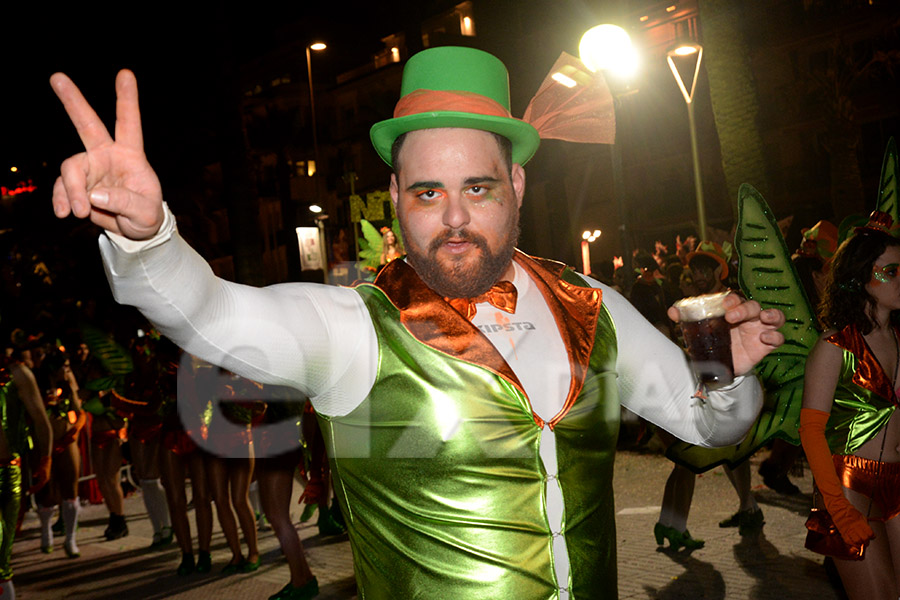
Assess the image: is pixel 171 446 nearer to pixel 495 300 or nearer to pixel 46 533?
pixel 46 533

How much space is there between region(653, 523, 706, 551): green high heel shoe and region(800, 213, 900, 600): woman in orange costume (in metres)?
2.87

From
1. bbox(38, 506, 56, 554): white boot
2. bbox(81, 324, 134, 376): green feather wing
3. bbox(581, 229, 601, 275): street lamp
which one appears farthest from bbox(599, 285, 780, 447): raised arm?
bbox(581, 229, 601, 275): street lamp

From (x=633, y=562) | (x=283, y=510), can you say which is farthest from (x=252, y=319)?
(x=633, y=562)

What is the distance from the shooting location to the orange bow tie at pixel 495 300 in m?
2.24

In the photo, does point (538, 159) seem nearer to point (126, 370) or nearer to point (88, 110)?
point (126, 370)

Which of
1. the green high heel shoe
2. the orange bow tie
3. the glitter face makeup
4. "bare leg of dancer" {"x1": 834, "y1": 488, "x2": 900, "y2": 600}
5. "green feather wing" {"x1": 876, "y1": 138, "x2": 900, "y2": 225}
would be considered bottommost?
the green high heel shoe

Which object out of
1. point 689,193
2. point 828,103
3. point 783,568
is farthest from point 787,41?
point 783,568

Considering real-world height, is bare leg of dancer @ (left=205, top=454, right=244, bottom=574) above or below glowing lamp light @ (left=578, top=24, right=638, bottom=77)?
below

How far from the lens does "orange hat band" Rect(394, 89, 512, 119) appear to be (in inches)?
90.4

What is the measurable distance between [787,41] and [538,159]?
11.6 meters

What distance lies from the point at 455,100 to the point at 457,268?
0.51 metres

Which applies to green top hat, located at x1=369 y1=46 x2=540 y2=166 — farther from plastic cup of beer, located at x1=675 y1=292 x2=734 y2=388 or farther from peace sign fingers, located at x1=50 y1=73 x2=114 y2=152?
peace sign fingers, located at x1=50 y1=73 x2=114 y2=152

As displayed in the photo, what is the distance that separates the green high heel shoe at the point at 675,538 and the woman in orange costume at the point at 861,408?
9.41ft

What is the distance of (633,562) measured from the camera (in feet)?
20.9
